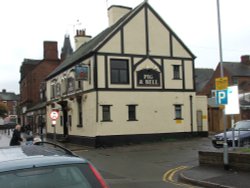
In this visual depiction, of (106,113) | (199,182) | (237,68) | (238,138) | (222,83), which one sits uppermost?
(237,68)

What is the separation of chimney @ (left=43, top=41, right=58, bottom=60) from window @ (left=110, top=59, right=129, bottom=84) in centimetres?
3598

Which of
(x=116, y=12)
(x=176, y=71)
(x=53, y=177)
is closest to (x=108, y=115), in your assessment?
(x=176, y=71)

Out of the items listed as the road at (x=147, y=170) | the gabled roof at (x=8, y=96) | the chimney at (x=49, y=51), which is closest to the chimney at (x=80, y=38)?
the chimney at (x=49, y=51)

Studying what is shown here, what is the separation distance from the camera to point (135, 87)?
99.8ft

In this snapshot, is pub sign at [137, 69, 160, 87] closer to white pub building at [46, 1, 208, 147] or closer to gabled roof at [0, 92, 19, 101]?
white pub building at [46, 1, 208, 147]

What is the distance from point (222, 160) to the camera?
13.7 metres

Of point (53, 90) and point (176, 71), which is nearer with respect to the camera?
point (176, 71)

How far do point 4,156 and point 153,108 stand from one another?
26668 mm

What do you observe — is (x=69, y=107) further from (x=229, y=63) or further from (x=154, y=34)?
(x=229, y=63)

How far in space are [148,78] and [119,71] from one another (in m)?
2.45

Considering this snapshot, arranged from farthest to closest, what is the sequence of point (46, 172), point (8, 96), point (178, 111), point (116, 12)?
point (8, 96)
point (116, 12)
point (178, 111)
point (46, 172)

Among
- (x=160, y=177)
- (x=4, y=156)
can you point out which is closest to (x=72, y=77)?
(x=160, y=177)

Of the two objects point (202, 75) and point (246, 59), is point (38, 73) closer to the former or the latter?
point (202, 75)

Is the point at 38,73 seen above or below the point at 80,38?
below
